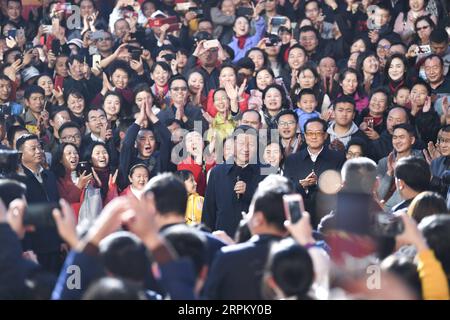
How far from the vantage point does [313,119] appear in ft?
30.2

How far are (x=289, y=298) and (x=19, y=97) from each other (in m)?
6.87

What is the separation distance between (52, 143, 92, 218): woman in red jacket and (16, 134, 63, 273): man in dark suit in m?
0.27

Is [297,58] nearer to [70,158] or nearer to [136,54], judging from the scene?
[136,54]

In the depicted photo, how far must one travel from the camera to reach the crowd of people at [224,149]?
5078mm

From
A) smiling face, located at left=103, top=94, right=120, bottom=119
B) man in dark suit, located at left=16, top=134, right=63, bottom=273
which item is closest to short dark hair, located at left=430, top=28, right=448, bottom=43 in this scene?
smiling face, located at left=103, top=94, right=120, bottom=119

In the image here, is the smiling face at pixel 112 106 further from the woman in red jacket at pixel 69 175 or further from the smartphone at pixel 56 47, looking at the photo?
A: the smartphone at pixel 56 47

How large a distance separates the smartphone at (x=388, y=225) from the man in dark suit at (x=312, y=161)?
2585mm

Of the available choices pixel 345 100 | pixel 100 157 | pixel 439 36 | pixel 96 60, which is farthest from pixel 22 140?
pixel 439 36

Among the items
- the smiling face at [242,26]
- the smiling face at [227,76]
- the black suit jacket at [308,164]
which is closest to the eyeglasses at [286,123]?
the black suit jacket at [308,164]

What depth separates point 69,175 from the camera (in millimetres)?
9328

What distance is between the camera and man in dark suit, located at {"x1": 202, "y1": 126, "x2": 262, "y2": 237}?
341 inches
